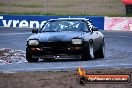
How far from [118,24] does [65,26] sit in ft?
69.6

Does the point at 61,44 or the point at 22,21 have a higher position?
the point at 61,44

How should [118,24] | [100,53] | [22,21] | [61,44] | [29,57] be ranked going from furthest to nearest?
[22,21] → [118,24] → [100,53] → [29,57] → [61,44]

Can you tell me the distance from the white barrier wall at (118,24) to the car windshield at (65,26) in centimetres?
2011

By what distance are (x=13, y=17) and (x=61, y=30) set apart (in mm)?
26168

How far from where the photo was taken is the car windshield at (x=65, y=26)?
16438mm

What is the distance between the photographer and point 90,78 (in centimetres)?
784

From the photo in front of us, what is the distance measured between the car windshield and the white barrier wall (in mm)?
20112

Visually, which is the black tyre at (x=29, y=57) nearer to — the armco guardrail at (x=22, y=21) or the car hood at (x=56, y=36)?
the car hood at (x=56, y=36)

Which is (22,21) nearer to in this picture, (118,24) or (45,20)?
(45,20)

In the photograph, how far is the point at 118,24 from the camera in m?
37.5

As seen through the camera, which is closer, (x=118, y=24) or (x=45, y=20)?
(x=118, y=24)

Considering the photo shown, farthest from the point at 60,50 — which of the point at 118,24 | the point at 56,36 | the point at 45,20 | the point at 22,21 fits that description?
the point at 22,21

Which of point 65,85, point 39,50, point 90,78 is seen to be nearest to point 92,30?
point 39,50

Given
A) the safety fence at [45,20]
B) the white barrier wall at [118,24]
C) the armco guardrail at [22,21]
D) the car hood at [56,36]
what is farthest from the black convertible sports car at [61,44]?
the armco guardrail at [22,21]
